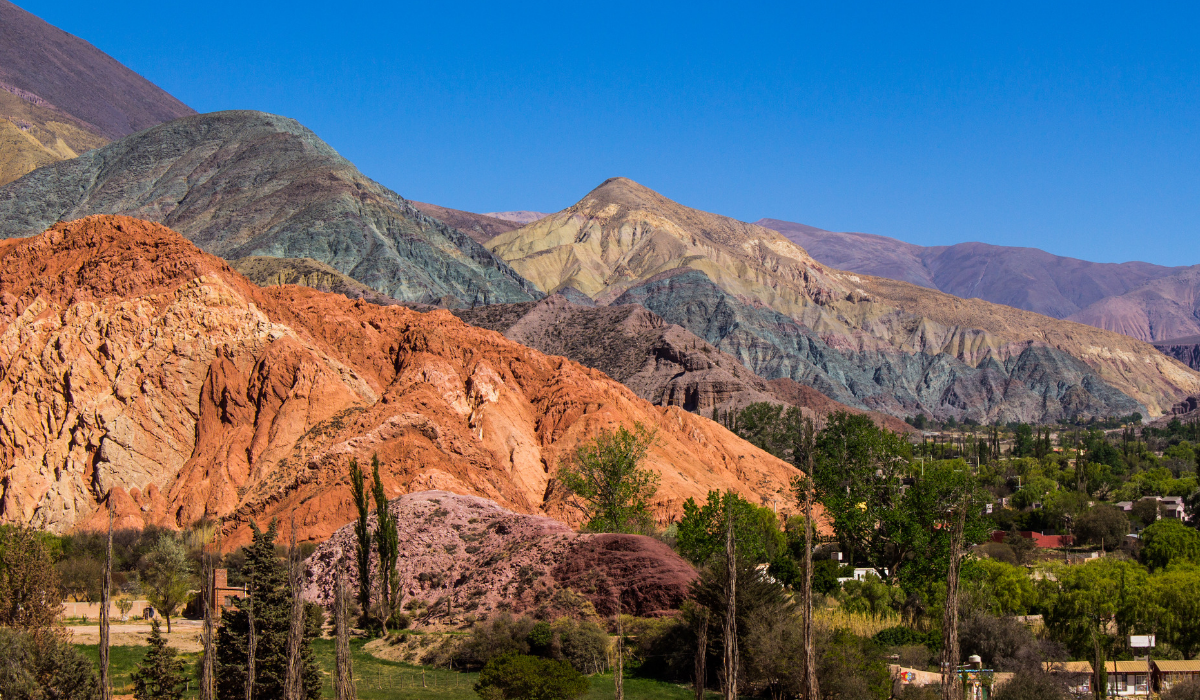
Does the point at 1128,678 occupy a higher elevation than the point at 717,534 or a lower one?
lower

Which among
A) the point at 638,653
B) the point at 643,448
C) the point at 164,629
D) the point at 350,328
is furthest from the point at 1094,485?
the point at 164,629

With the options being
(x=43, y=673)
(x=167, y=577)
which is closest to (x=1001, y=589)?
(x=167, y=577)

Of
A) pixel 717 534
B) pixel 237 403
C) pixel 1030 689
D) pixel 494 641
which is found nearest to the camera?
pixel 1030 689

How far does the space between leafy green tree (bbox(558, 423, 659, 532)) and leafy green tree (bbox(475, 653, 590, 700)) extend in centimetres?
2301

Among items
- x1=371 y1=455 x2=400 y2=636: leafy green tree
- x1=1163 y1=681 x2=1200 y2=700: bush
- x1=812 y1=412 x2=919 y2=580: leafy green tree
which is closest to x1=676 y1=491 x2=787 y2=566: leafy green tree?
x1=812 y1=412 x2=919 y2=580: leafy green tree

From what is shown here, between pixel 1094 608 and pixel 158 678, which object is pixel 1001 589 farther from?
pixel 158 678

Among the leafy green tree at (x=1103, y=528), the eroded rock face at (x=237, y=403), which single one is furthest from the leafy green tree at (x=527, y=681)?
the leafy green tree at (x=1103, y=528)

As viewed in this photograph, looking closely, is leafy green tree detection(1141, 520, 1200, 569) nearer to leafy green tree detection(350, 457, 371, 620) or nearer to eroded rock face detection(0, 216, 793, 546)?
eroded rock face detection(0, 216, 793, 546)

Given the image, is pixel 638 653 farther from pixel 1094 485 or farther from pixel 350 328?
pixel 1094 485

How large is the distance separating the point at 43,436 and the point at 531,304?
86569 mm

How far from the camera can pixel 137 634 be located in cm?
4062

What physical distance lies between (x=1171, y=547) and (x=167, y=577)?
167ft

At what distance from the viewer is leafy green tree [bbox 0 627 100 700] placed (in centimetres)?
2503

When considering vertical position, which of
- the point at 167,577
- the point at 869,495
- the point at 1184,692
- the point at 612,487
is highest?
the point at 612,487
